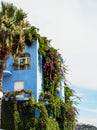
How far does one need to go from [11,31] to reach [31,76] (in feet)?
28.5

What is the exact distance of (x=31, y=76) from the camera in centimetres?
3906

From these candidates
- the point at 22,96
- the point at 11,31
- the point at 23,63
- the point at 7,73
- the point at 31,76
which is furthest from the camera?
the point at 23,63

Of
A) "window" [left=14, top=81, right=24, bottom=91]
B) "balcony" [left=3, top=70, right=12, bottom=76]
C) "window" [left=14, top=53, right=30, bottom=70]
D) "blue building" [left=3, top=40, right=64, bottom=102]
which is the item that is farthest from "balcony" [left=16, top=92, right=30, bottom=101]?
"window" [left=14, top=53, right=30, bottom=70]

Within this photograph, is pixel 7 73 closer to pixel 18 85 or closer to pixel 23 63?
pixel 18 85

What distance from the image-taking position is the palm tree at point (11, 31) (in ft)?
100

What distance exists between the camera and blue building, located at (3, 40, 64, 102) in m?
38.8

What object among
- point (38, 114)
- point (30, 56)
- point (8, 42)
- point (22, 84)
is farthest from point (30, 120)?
point (8, 42)

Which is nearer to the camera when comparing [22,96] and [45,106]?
[22,96]

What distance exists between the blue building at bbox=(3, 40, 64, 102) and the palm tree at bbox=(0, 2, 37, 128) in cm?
759

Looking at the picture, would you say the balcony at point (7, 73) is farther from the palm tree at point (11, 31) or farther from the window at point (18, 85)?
the palm tree at point (11, 31)

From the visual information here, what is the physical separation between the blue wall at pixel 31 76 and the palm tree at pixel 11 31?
296 inches

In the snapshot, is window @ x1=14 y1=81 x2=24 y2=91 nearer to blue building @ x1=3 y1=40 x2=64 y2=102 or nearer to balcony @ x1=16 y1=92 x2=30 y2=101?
blue building @ x1=3 y1=40 x2=64 y2=102

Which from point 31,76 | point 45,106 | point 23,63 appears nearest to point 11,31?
point 31,76

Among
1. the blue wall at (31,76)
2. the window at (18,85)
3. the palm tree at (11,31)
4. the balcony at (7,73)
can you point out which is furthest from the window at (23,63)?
the palm tree at (11,31)
